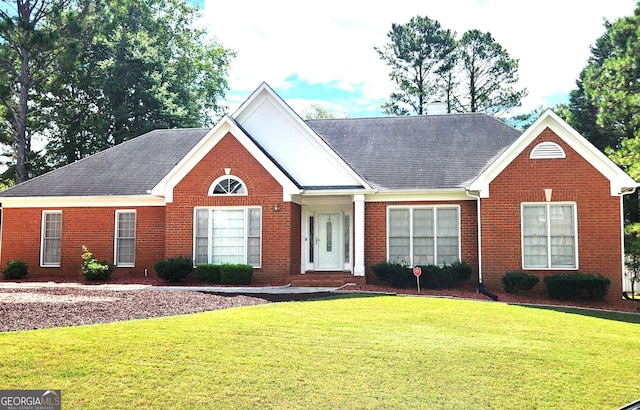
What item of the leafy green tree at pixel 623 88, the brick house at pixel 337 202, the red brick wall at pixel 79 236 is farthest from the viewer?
the red brick wall at pixel 79 236

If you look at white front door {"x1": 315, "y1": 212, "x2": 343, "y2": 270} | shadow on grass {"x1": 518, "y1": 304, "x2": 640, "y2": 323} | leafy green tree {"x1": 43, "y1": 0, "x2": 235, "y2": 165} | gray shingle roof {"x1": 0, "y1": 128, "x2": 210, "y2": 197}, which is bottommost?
shadow on grass {"x1": 518, "y1": 304, "x2": 640, "y2": 323}

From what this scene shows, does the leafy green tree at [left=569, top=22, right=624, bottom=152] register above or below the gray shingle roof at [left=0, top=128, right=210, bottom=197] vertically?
above

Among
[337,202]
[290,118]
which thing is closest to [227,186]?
[290,118]

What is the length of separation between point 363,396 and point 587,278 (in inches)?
490

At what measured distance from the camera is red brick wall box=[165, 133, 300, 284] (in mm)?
20062

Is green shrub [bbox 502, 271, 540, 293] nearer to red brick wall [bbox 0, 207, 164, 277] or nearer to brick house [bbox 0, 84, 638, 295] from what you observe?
brick house [bbox 0, 84, 638, 295]

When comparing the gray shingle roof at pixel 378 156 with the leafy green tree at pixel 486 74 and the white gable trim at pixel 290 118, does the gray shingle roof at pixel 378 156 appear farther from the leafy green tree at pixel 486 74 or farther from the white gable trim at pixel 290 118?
the leafy green tree at pixel 486 74

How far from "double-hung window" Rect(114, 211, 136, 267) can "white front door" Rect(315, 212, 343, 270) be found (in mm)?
→ 7195

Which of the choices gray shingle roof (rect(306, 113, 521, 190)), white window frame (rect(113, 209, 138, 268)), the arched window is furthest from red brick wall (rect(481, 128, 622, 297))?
white window frame (rect(113, 209, 138, 268))

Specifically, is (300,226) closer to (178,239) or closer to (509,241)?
(178,239)

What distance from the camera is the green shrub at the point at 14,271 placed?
71.8 feet

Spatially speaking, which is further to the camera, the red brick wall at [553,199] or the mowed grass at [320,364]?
the red brick wall at [553,199]

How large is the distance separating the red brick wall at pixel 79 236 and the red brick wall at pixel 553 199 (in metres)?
12.2

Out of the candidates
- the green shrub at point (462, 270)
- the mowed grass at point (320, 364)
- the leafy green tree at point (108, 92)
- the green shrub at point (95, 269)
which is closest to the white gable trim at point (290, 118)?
the green shrub at point (462, 270)
